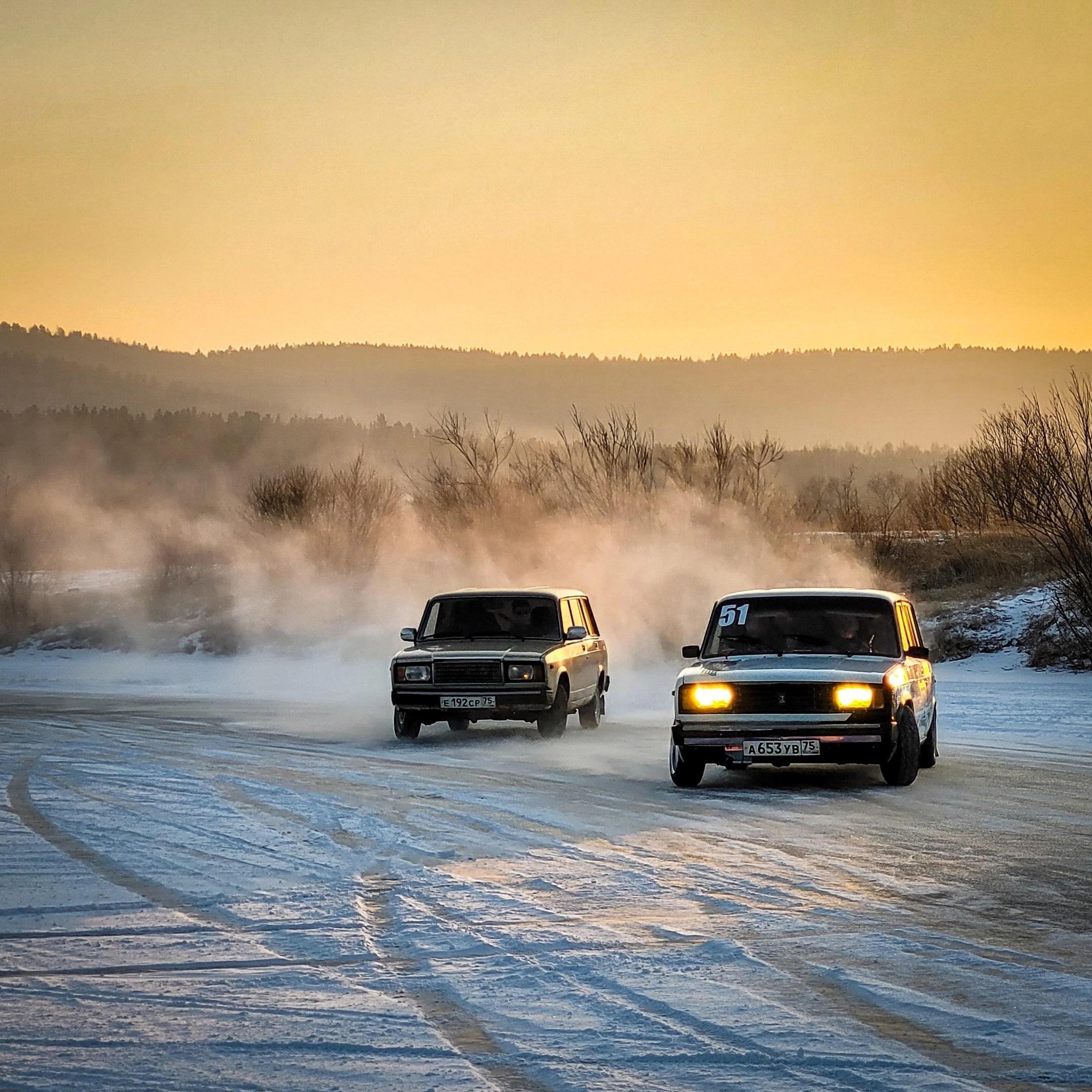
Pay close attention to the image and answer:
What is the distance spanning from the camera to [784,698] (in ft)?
42.7

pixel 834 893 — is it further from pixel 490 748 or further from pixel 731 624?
pixel 490 748

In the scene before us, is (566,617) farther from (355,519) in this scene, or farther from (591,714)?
(355,519)

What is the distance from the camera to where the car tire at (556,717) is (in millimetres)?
18594

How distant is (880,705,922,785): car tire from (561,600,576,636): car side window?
6.84 meters

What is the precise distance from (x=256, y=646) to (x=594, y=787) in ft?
105

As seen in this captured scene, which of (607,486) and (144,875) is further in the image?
(607,486)

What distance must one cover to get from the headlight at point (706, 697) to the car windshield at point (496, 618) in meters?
6.36

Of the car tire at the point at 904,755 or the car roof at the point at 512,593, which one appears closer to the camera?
the car tire at the point at 904,755

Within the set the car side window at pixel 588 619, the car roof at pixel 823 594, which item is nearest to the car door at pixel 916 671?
the car roof at pixel 823 594

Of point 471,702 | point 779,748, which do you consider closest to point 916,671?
point 779,748

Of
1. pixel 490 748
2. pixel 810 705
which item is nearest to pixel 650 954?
pixel 810 705

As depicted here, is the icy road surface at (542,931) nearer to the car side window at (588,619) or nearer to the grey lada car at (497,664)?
the grey lada car at (497,664)

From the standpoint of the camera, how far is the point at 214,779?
45.6ft

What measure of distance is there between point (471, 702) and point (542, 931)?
36.0 feet
